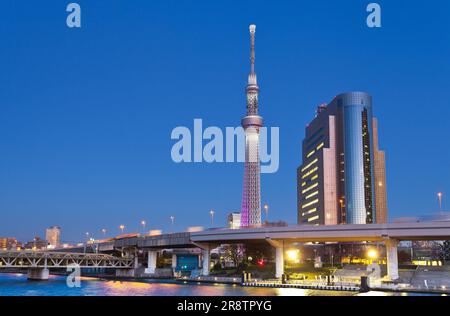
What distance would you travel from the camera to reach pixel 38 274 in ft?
440

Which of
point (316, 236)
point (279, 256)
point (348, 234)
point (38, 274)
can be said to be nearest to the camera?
point (348, 234)

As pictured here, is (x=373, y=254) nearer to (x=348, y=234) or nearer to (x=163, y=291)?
(x=348, y=234)

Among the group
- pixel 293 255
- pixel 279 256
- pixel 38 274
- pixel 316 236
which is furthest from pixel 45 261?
pixel 316 236

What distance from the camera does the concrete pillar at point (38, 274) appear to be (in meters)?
132

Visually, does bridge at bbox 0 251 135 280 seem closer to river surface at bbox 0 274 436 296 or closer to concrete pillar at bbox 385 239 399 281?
river surface at bbox 0 274 436 296

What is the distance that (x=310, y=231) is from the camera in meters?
98.1

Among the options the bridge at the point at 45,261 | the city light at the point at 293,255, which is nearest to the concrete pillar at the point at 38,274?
the bridge at the point at 45,261

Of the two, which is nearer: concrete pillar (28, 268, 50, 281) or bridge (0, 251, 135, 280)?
bridge (0, 251, 135, 280)

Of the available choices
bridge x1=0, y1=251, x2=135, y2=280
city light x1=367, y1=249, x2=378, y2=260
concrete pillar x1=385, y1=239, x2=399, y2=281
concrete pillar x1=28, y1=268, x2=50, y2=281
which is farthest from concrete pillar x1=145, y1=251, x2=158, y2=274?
concrete pillar x1=385, y1=239, x2=399, y2=281

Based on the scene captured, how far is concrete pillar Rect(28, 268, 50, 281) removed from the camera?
132375 millimetres

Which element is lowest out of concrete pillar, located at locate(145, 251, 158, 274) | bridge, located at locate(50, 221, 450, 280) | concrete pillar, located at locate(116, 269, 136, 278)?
concrete pillar, located at locate(116, 269, 136, 278)
